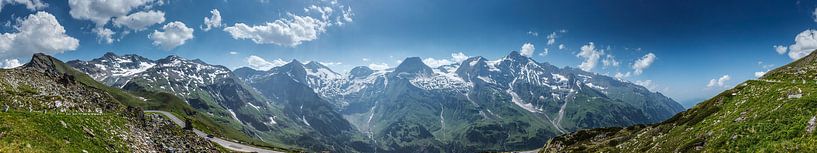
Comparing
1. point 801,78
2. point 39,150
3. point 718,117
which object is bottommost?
point 39,150

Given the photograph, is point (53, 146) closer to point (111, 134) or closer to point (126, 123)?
point (111, 134)

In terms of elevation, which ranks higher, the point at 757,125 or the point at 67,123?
the point at 757,125

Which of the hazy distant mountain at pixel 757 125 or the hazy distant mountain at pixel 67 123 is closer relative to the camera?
the hazy distant mountain at pixel 757 125

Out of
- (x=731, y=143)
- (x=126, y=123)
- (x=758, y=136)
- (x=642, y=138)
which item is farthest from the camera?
(x=642, y=138)

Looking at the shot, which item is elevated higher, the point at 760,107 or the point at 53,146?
the point at 760,107

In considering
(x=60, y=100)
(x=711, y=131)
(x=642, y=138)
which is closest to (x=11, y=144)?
(x=60, y=100)

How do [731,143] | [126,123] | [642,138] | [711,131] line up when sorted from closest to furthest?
[731,143]
[711,131]
[126,123]
[642,138]

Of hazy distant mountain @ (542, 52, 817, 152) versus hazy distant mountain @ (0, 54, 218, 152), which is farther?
hazy distant mountain @ (0, 54, 218, 152)

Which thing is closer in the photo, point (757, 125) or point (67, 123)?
point (757, 125)

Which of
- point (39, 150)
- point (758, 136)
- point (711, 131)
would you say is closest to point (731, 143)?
point (758, 136)

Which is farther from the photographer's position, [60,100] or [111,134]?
[60,100]
